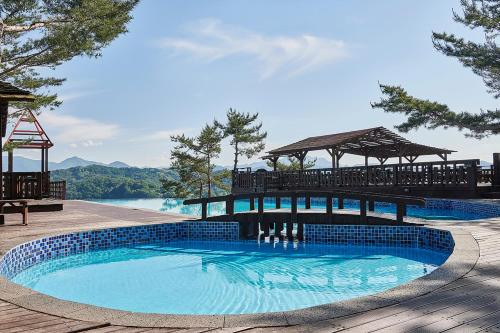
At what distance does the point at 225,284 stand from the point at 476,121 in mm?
18964

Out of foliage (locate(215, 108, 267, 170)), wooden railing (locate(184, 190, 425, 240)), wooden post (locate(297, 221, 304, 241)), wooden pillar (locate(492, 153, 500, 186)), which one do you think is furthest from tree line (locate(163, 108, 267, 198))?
wooden post (locate(297, 221, 304, 241))

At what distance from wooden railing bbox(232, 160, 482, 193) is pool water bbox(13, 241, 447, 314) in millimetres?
8873

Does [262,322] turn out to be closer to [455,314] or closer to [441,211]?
[455,314]

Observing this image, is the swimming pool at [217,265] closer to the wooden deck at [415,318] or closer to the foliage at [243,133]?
the wooden deck at [415,318]

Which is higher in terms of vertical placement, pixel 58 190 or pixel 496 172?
pixel 496 172

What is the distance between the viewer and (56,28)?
13.9 meters

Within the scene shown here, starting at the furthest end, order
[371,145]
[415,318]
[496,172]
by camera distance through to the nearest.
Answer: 1. [371,145]
2. [496,172]
3. [415,318]

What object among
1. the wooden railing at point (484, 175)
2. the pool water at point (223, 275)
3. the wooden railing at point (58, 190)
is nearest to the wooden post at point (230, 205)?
the pool water at point (223, 275)

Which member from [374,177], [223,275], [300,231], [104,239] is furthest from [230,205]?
[374,177]

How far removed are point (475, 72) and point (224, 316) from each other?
22.3 metres

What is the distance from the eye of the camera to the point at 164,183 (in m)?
35.0

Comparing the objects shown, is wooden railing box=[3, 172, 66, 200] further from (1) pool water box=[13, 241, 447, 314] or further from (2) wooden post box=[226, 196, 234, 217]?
(2) wooden post box=[226, 196, 234, 217]

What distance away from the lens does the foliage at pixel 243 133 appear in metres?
34.2

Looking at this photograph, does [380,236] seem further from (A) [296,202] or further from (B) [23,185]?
(B) [23,185]
